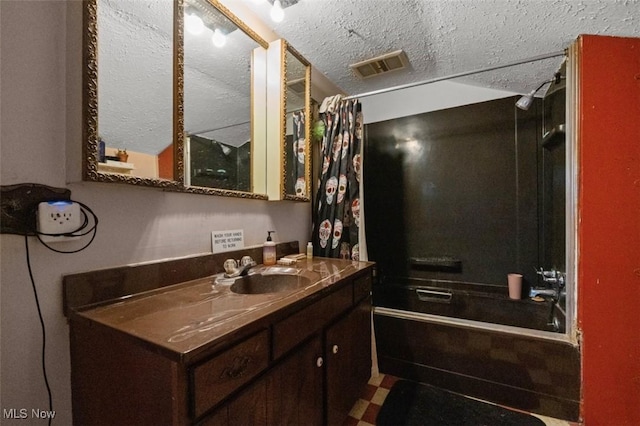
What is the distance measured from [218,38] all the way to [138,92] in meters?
0.56

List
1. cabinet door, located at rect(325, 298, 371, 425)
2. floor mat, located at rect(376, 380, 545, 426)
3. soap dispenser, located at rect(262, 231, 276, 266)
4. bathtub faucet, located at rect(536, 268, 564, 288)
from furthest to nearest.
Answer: bathtub faucet, located at rect(536, 268, 564, 288) → soap dispenser, located at rect(262, 231, 276, 266) → floor mat, located at rect(376, 380, 545, 426) → cabinet door, located at rect(325, 298, 371, 425)

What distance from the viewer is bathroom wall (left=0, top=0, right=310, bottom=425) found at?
2.21ft

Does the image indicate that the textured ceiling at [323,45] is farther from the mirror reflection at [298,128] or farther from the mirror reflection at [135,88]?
the mirror reflection at [298,128]

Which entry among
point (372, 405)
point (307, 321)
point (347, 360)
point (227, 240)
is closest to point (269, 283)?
point (227, 240)

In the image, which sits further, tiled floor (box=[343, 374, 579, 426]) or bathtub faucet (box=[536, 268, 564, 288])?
bathtub faucet (box=[536, 268, 564, 288])

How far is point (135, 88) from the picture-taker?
0.93m

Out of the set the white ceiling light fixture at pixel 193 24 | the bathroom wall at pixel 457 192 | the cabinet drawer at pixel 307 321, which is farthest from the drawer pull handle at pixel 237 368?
the bathroom wall at pixel 457 192

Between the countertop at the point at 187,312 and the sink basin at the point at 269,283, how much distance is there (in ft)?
0.43

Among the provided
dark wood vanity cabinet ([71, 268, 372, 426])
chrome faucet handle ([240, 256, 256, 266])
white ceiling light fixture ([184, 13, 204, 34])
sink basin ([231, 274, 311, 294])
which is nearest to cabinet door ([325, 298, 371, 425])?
dark wood vanity cabinet ([71, 268, 372, 426])

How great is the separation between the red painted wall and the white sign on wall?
1.62 m

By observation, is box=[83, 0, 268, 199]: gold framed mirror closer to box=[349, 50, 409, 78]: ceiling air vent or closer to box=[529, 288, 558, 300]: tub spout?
box=[349, 50, 409, 78]: ceiling air vent

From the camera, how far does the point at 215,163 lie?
125 centimetres

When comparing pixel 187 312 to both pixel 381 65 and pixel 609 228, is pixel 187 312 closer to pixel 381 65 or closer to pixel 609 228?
pixel 609 228

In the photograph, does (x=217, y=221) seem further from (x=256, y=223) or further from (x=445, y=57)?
(x=445, y=57)
